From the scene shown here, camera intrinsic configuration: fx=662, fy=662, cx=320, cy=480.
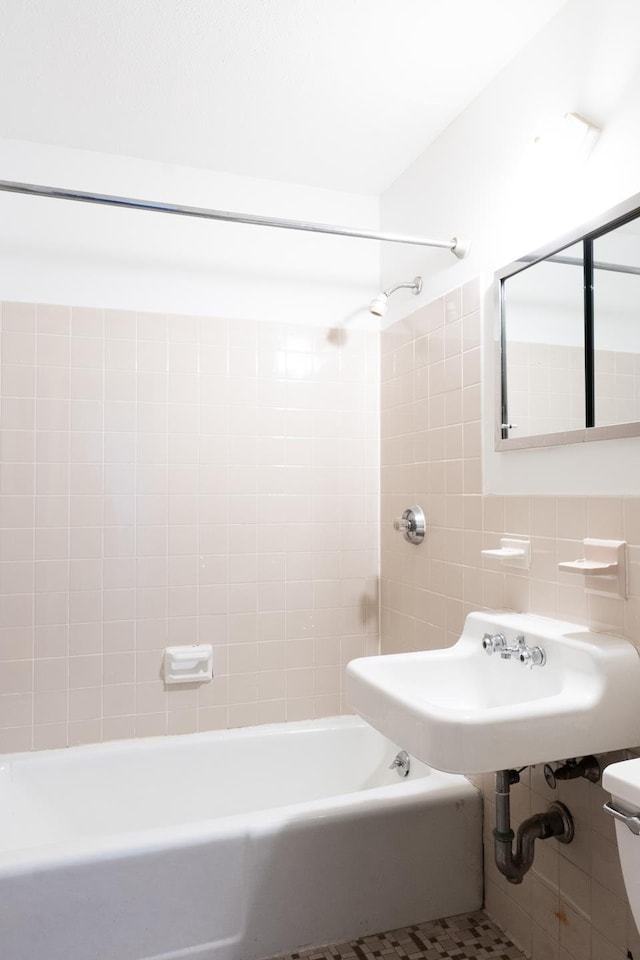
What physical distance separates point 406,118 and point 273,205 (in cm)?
63

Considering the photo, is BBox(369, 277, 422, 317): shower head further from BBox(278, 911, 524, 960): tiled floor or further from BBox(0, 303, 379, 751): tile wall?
BBox(278, 911, 524, 960): tiled floor

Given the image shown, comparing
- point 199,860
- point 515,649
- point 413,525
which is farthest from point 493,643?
point 199,860

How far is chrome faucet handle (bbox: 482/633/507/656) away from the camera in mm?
1688

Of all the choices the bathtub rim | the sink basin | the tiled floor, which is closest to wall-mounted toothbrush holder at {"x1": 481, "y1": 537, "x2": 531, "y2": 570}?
the sink basin

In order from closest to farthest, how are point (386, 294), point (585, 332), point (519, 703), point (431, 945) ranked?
1. point (519, 703)
2. point (585, 332)
3. point (431, 945)
4. point (386, 294)

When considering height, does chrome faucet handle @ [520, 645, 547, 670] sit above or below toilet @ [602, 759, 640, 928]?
above

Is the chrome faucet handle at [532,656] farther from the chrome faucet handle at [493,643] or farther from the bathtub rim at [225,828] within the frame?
the bathtub rim at [225,828]

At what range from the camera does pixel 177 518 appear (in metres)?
2.41

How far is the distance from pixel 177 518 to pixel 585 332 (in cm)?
150

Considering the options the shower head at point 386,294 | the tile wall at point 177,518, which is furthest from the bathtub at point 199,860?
the shower head at point 386,294

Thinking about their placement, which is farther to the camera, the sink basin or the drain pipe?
the drain pipe

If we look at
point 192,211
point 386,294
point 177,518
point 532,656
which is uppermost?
point 192,211

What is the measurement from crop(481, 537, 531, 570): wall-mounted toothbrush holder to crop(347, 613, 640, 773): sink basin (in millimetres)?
144

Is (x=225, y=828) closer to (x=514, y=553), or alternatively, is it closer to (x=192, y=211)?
(x=514, y=553)
